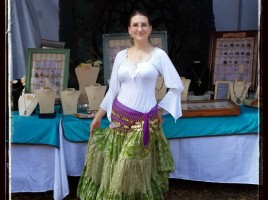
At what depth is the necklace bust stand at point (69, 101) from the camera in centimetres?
275

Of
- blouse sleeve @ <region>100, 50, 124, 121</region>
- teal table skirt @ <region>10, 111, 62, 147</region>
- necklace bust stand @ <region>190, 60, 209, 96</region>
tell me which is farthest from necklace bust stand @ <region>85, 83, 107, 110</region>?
necklace bust stand @ <region>190, 60, 209, 96</region>

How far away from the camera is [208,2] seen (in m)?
3.59

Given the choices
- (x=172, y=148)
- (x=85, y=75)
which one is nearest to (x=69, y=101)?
(x=85, y=75)

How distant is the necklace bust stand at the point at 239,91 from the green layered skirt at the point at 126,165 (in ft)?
2.71

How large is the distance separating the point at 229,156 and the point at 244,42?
3.05 feet

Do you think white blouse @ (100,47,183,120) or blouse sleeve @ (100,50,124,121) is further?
blouse sleeve @ (100,50,124,121)

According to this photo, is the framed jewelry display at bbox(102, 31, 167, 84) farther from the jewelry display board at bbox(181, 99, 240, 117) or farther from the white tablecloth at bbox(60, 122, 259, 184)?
the white tablecloth at bbox(60, 122, 259, 184)

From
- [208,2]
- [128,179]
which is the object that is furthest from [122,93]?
[208,2]

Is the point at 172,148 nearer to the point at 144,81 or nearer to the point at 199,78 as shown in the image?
the point at 199,78

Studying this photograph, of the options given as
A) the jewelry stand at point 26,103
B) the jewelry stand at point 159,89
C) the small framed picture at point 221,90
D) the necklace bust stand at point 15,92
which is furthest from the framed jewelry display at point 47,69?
the small framed picture at point 221,90

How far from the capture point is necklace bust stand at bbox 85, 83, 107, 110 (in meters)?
2.78

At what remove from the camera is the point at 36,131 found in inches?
102

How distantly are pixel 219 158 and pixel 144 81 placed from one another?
95 centimetres

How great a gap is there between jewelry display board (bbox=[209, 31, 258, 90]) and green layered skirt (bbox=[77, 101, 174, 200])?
1.06 meters
